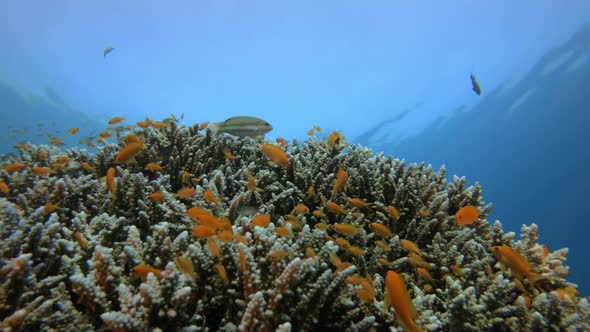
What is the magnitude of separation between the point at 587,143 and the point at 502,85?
101ft

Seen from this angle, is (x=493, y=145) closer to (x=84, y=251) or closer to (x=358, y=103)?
(x=358, y=103)

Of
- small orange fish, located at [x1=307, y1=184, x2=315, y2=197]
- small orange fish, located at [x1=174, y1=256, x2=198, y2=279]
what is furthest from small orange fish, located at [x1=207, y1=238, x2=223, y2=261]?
small orange fish, located at [x1=307, y1=184, x2=315, y2=197]

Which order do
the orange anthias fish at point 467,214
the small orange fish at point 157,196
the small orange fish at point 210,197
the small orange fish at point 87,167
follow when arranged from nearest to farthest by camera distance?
the orange anthias fish at point 467,214 < the small orange fish at point 210,197 < the small orange fish at point 157,196 < the small orange fish at point 87,167

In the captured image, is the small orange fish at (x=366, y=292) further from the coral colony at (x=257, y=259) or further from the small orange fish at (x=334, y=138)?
the small orange fish at (x=334, y=138)

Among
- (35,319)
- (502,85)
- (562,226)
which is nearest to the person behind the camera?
(35,319)

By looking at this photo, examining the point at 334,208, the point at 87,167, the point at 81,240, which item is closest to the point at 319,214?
the point at 334,208

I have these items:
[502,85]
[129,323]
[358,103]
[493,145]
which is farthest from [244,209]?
[358,103]

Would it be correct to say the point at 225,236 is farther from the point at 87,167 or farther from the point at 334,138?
the point at 87,167

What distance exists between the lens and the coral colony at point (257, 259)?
1.67 metres

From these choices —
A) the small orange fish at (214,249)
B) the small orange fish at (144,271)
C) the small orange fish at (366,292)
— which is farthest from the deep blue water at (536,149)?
the small orange fish at (144,271)

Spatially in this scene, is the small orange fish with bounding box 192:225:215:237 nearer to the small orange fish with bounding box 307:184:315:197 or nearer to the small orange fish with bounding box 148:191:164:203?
the small orange fish with bounding box 148:191:164:203

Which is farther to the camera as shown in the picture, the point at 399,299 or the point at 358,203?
the point at 358,203

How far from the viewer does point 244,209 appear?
10.3 ft

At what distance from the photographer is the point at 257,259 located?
2.04 meters
